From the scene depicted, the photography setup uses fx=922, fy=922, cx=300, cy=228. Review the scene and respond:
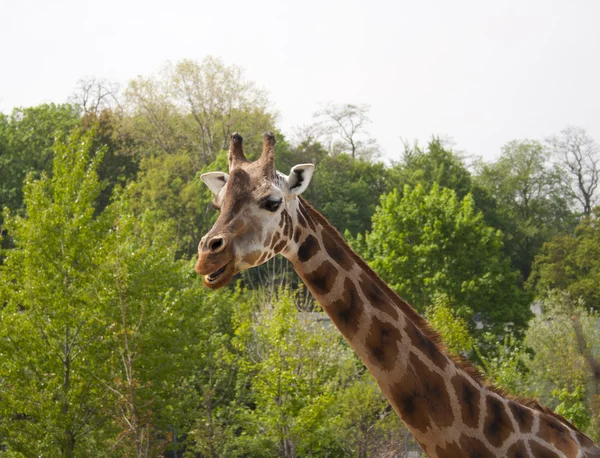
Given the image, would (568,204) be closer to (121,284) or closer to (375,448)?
(375,448)

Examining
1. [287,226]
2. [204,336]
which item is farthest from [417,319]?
[204,336]

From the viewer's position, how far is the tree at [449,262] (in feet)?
125

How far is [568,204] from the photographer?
235 feet

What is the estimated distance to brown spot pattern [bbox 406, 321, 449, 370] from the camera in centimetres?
593

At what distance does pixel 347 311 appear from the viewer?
19.3 feet

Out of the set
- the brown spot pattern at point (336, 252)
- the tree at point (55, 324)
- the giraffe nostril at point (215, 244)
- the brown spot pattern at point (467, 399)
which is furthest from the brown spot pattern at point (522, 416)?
the tree at point (55, 324)

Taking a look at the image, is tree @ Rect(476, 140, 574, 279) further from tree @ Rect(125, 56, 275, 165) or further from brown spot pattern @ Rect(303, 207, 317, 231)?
brown spot pattern @ Rect(303, 207, 317, 231)

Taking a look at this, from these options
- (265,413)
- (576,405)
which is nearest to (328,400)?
(265,413)

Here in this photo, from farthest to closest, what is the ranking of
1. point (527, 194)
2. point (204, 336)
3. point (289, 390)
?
point (527, 194)
point (204, 336)
point (289, 390)

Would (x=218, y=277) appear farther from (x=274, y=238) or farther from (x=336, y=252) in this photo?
(x=336, y=252)

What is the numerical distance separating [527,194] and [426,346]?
68.2 meters

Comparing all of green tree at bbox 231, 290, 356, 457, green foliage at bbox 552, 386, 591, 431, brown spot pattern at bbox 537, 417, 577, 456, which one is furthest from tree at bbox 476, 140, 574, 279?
brown spot pattern at bbox 537, 417, 577, 456

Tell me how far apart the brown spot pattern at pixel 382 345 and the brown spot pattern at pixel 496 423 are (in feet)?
2.35

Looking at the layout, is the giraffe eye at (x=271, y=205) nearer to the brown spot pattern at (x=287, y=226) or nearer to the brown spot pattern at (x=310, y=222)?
the brown spot pattern at (x=287, y=226)
